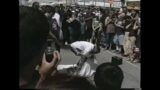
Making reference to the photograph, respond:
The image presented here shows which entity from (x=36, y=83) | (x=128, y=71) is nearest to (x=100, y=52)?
(x=128, y=71)

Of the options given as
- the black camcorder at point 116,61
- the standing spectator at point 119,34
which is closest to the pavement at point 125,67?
the black camcorder at point 116,61

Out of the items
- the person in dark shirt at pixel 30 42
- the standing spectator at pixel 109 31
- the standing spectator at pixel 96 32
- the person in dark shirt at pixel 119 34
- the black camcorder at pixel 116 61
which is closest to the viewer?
the person in dark shirt at pixel 30 42

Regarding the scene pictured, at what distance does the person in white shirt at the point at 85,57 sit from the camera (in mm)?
8812

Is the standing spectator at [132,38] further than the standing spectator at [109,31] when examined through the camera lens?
Yes

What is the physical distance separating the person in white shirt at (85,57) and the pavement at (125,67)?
74 mm

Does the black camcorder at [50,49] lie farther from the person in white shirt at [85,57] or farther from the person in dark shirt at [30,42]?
the person in white shirt at [85,57]

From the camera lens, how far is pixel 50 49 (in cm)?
868

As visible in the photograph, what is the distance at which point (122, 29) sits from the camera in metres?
9.48

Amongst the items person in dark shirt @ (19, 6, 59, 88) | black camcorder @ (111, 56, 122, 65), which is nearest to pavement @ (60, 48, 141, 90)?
black camcorder @ (111, 56, 122, 65)

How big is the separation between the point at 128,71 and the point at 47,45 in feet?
3.90

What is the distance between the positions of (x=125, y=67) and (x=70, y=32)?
93cm

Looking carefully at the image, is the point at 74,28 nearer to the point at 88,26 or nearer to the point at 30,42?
the point at 88,26

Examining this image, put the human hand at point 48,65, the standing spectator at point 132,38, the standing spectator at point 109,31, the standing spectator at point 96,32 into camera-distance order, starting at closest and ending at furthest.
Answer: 1. the human hand at point 48,65
2. the standing spectator at point 96,32
3. the standing spectator at point 109,31
4. the standing spectator at point 132,38
